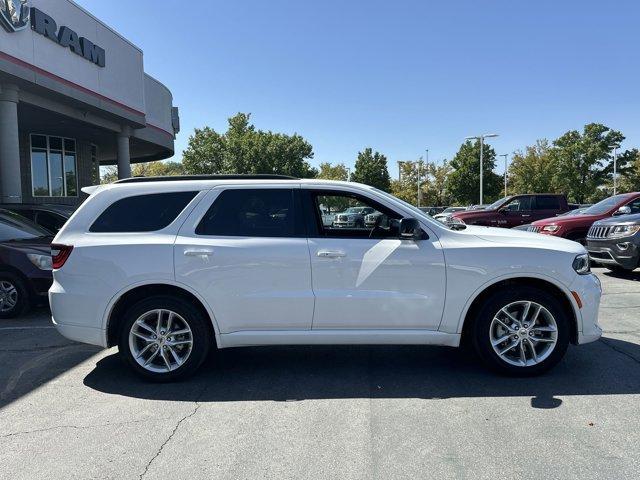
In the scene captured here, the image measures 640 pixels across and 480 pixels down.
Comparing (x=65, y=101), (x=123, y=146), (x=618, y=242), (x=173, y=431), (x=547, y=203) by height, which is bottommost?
(x=173, y=431)

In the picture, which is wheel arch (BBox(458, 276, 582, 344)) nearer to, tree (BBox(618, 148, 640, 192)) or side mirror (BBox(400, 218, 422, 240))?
side mirror (BBox(400, 218, 422, 240))

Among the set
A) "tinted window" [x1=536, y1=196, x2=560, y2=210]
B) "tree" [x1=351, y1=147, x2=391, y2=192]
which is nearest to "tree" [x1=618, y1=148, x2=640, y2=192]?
"tree" [x1=351, y1=147, x2=391, y2=192]

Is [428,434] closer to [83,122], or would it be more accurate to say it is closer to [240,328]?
[240,328]

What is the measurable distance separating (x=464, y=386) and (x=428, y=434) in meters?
1.00

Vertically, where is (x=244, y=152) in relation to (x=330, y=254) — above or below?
above

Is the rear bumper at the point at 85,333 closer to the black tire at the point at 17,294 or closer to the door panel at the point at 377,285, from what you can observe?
the door panel at the point at 377,285

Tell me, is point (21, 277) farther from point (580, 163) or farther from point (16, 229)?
point (580, 163)

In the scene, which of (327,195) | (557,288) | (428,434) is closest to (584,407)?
(557,288)

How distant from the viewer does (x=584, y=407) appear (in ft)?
12.8

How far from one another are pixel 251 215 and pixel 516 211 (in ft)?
47.0

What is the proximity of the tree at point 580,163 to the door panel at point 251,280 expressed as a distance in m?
52.5

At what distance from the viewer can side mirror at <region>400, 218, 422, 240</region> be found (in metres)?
4.38

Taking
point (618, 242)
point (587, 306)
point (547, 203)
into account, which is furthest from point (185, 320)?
point (547, 203)

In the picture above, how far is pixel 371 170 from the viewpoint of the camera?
2281 inches
